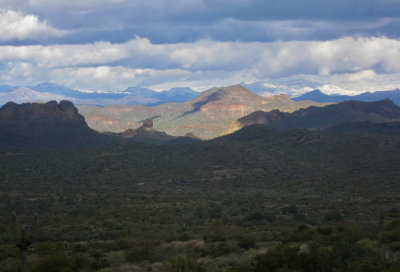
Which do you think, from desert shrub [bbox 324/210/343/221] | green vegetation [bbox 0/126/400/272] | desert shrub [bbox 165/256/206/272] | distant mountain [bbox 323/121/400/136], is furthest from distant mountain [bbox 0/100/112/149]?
desert shrub [bbox 165/256/206/272]

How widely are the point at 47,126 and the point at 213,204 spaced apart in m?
129

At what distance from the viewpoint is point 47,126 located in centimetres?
16175

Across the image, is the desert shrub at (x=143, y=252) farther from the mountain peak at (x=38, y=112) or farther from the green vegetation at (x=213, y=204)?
the mountain peak at (x=38, y=112)

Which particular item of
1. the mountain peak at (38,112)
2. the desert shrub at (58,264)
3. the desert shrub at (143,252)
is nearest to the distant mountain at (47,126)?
the mountain peak at (38,112)

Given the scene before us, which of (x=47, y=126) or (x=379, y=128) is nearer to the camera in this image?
(x=379, y=128)

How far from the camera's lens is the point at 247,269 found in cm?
1839

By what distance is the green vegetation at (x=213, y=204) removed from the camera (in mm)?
20922

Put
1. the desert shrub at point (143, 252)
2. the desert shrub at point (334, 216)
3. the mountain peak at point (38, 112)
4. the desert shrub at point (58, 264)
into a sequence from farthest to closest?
the mountain peak at point (38, 112)
the desert shrub at point (334, 216)
the desert shrub at point (143, 252)
the desert shrub at point (58, 264)

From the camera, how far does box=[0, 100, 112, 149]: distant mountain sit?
142 meters

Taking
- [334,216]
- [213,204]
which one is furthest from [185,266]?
[213,204]

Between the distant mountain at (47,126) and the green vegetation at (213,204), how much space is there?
3604cm

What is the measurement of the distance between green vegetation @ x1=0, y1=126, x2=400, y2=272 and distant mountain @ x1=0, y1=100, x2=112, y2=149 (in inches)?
1419

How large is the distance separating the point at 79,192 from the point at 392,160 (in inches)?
2283

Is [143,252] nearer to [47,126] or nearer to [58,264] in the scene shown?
[58,264]
